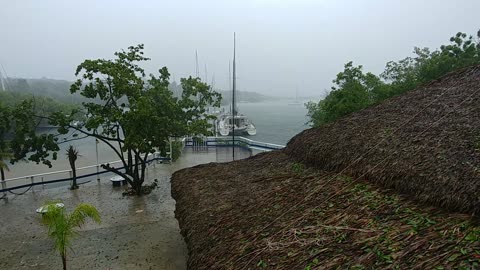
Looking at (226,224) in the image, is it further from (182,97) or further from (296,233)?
(182,97)

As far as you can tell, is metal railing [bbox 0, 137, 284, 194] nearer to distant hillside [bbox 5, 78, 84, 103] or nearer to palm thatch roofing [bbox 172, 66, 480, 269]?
palm thatch roofing [bbox 172, 66, 480, 269]

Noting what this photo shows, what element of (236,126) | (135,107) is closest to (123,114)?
(135,107)

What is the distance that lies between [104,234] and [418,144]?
8370 mm

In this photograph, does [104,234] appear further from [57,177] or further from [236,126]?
[236,126]

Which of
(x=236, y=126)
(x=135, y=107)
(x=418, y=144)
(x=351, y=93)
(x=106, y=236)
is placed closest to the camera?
(x=418, y=144)

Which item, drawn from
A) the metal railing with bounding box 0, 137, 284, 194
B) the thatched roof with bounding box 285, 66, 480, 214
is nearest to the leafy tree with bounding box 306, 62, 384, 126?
the metal railing with bounding box 0, 137, 284, 194

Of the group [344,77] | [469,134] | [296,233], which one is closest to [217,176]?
[296,233]

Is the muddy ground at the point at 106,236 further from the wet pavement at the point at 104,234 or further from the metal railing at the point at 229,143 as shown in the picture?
the metal railing at the point at 229,143

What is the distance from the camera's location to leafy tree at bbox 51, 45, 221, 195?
36.6 ft

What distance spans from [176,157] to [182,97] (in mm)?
6297

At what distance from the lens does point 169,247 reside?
8.25 m

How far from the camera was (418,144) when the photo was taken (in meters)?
4.23

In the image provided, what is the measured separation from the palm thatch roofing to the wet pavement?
7.16 ft

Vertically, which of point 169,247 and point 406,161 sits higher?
point 406,161
